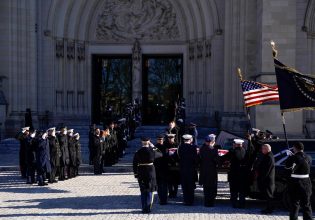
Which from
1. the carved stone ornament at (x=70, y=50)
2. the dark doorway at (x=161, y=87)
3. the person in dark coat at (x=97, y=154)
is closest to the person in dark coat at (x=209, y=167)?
the person in dark coat at (x=97, y=154)

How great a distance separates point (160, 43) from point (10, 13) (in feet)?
24.3

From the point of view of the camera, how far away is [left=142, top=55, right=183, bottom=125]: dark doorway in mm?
29094

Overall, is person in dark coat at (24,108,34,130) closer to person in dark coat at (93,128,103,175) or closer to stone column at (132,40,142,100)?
stone column at (132,40,142,100)

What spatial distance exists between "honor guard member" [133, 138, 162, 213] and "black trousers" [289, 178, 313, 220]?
9.45ft

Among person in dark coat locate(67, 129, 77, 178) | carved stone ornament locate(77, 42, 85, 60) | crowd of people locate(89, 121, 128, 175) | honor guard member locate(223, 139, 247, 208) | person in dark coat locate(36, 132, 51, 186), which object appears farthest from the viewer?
carved stone ornament locate(77, 42, 85, 60)

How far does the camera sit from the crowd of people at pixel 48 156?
15305 millimetres

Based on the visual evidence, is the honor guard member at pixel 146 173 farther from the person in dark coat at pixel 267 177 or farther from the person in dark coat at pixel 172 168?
the person in dark coat at pixel 267 177

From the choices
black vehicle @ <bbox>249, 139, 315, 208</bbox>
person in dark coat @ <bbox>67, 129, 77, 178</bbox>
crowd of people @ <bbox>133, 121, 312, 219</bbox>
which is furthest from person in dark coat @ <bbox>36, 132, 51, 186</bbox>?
black vehicle @ <bbox>249, 139, 315, 208</bbox>

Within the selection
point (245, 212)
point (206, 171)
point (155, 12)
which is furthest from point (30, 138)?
point (155, 12)

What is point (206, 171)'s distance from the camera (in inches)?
479

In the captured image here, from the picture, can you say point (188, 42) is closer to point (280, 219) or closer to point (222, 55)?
point (222, 55)

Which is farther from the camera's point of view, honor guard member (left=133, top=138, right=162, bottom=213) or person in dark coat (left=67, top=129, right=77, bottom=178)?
person in dark coat (left=67, top=129, right=77, bottom=178)

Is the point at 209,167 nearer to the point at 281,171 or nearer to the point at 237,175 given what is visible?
the point at 237,175

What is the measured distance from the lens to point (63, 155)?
16.3m
